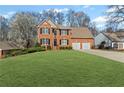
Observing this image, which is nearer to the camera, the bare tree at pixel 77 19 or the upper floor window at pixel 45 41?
the bare tree at pixel 77 19

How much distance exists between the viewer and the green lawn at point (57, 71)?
749cm

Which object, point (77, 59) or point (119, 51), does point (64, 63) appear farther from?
point (119, 51)

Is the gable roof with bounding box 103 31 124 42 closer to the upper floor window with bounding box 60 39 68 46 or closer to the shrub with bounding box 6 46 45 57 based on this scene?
the upper floor window with bounding box 60 39 68 46

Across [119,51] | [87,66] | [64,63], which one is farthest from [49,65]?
[119,51]

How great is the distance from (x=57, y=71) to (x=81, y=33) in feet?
3.56

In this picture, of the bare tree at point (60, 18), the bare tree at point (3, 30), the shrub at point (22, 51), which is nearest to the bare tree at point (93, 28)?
the bare tree at point (60, 18)

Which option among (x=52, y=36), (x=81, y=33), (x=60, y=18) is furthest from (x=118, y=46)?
(x=60, y=18)

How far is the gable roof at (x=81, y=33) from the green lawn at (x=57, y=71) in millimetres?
420

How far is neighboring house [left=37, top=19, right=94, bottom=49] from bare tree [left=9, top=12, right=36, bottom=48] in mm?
206

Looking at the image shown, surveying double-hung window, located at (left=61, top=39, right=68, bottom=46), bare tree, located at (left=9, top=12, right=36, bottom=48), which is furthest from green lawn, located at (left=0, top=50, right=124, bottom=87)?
bare tree, located at (left=9, top=12, right=36, bottom=48)

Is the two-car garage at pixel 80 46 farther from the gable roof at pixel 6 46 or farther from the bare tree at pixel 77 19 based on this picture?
the gable roof at pixel 6 46

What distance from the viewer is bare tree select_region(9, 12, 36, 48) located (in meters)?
8.16

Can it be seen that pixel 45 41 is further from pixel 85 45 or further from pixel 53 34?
pixel 85 45

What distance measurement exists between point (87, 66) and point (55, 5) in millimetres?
1759
